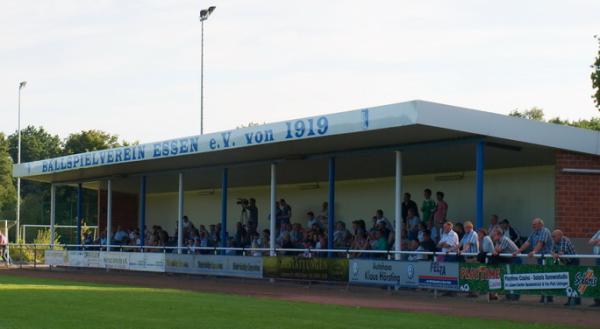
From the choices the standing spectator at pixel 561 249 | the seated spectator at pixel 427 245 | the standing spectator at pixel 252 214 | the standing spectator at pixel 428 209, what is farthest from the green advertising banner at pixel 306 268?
the standing spectator at pixel 561 249

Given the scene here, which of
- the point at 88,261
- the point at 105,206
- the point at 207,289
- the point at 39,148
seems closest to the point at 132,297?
the point at 207,289

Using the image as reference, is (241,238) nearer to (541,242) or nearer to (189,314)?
(541,242)

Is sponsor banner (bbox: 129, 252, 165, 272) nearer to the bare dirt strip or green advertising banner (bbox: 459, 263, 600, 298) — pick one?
the bare dirt strip

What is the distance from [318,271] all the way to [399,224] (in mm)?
2562

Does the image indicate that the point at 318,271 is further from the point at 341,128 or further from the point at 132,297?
the point at 132,297

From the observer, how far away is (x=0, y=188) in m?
77.8

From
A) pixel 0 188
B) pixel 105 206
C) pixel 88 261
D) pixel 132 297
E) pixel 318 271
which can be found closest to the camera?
pixel 132 297

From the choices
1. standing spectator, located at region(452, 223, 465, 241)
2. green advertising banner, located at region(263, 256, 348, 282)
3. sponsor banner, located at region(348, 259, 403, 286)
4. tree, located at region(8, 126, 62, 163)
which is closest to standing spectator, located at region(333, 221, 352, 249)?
green advertising banner, located at region(263, 256, 348, 282)

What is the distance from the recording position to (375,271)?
2130 cm

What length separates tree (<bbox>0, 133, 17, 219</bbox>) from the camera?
7712 centimetres

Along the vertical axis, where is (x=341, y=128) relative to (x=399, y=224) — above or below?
above

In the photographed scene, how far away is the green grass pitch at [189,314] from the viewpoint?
1255 centimetres

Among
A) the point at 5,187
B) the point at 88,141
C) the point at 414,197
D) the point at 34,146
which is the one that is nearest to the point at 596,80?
the point at 414,197

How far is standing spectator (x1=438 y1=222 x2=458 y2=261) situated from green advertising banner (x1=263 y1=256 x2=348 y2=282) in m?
3.21
